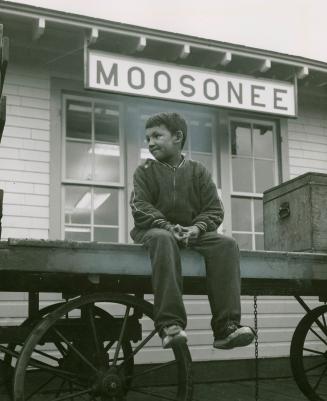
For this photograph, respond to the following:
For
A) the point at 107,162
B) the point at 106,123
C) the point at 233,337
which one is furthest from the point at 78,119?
the point at 233,337

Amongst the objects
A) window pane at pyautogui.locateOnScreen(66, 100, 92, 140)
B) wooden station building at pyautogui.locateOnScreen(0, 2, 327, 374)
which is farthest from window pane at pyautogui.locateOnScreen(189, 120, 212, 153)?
window pane at pyautogui.locateOnScreen(66, 100, 92, 140)

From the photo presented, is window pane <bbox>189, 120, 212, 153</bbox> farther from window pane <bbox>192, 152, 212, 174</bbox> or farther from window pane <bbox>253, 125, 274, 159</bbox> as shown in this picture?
window pane <bbox>253, 125, 274, 159</bbox>

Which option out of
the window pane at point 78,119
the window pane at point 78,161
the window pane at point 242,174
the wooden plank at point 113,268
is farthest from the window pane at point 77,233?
the wooden plank at point 113,268

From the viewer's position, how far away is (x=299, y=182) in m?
4.82

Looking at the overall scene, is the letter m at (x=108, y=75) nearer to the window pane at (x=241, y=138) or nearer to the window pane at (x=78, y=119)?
the window pane at (x=78, y=119)

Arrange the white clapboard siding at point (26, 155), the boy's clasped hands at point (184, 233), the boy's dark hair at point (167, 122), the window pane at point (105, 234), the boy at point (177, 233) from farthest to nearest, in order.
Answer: the window pane at point (105, 234), the white clapboard siding at point (26, 155), the boy's dark hair at point (167, 122), the boy's clasped hands at point (184, 233), the boy at point (177, 233)

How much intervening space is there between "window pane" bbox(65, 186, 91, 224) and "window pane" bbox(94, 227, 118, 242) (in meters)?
0.16

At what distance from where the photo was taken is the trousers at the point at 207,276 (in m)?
3.30

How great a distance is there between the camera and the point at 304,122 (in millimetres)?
8289

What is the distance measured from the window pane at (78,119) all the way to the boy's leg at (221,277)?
12.5 feet

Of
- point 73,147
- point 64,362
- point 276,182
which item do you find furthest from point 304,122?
point 64,362

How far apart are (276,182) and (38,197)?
3200mm

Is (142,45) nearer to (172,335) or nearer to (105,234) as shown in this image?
(105,234)

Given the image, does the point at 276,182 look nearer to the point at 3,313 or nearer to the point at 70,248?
the point at 3,313
